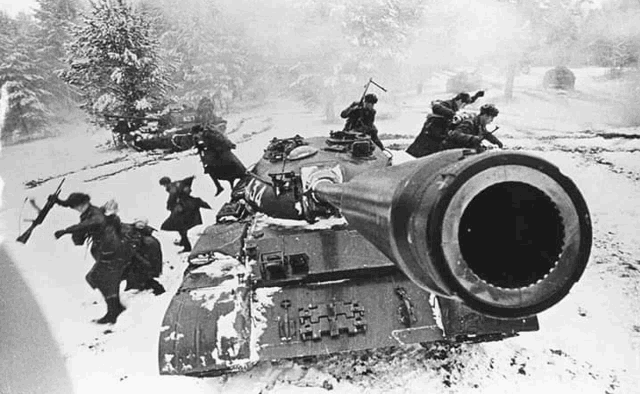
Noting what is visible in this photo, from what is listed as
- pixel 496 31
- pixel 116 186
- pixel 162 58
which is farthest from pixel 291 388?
pixel 496 31

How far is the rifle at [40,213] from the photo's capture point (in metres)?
2.54

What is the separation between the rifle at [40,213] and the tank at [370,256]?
885mm

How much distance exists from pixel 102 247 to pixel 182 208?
87 centimetres

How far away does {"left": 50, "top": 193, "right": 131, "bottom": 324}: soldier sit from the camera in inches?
110

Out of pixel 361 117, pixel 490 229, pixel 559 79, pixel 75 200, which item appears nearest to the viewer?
pixel 490 229

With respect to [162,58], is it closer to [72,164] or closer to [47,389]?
[72,164]

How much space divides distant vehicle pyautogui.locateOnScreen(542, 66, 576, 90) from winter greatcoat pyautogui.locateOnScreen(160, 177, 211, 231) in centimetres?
268

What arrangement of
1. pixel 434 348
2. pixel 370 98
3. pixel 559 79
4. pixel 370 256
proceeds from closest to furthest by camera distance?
pixel 370 256, pixel 434 348, pixel 559 79, pixel 370 98

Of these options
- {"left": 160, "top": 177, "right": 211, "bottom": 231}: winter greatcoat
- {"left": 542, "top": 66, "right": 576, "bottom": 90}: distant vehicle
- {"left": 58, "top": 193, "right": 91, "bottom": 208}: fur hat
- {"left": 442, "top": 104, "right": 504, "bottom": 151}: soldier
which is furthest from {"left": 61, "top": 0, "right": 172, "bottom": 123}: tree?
{"left": 542, "top": 66, "right": 576, "bottom": 90}: distant vehicle

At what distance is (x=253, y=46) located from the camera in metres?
3.15

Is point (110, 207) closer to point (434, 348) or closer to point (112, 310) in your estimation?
point (112, 310)

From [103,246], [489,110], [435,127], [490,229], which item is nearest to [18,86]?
[103,246]

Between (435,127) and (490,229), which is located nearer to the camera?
(490,229)

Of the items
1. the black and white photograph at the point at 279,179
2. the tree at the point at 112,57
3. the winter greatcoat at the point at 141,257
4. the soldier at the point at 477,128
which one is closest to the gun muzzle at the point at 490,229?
the black and white photograph at the point at 279,179
